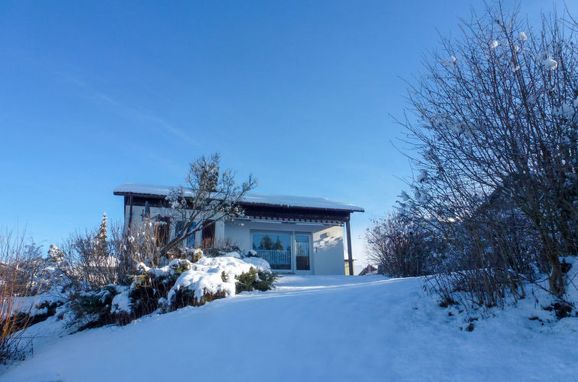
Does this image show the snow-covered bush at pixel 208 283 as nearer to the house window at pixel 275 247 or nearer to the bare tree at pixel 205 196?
the bare tree at pixel 205 196

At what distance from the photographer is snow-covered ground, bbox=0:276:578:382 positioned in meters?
3.18

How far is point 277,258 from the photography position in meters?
17.9

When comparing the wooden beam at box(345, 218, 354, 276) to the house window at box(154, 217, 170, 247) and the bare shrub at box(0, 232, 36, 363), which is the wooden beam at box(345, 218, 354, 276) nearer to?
the house window at box(154, 217, 170, 247)

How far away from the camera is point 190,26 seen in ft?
34.4

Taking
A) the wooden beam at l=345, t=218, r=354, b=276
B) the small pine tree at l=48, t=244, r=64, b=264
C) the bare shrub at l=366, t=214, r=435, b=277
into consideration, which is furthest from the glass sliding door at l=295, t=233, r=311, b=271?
the small pine tree at l=48, t=244, r=64, b=264

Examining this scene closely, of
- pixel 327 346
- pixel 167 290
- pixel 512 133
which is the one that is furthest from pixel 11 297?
pixel 512 133

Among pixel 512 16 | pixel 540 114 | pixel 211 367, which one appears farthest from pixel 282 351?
pixel 512 16

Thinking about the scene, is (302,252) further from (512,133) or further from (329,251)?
(512,133)

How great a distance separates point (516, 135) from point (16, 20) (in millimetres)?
10135

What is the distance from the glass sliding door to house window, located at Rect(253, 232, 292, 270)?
1.22 ft

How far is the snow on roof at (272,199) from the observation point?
15860mm

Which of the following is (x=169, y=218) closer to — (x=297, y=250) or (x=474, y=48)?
(x=297, y=250)

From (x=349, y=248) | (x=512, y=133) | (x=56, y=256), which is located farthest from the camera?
(x=349, y=248)

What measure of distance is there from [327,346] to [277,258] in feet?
45.7
